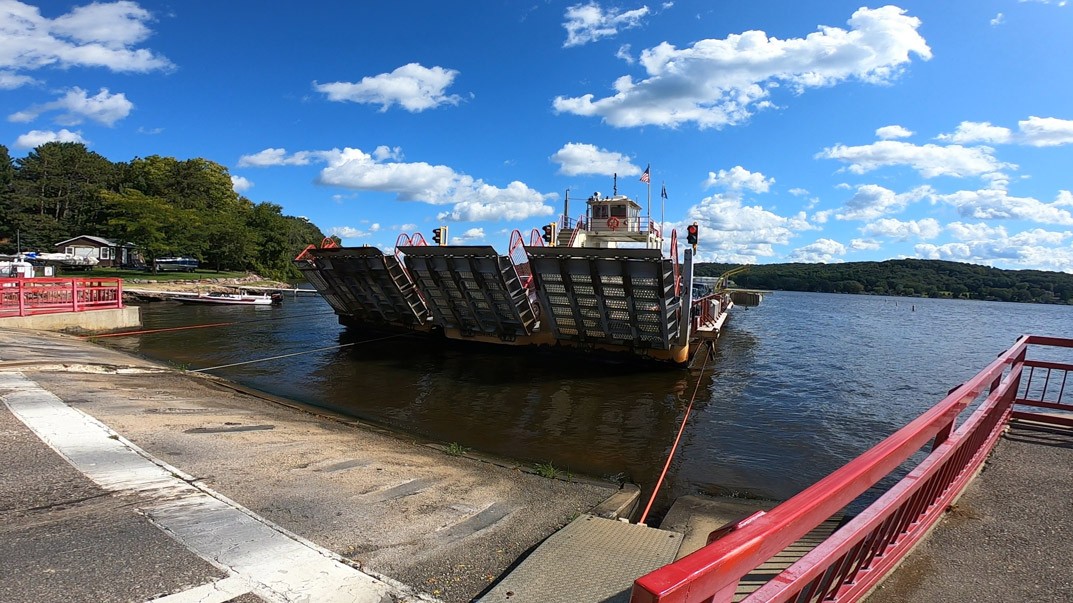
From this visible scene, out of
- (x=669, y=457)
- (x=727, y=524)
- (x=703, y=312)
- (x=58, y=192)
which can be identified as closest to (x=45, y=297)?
(x=669, y=457)

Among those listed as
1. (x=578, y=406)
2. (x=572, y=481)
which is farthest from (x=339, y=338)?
(x=572, y=481)

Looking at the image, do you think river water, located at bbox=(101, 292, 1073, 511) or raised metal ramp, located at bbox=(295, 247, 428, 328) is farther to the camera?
raised metal ramp, located at bbox=(295, 247, 428, 328)

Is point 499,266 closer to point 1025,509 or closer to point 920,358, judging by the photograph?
point 1025,509

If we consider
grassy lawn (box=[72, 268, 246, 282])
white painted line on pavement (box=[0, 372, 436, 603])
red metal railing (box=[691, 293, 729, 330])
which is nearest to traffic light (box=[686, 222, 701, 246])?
red metal railing (box=[691, 293, 729, 330])

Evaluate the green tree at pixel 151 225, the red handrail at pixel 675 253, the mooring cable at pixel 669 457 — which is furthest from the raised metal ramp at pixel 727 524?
the green tree at pixel 151 225

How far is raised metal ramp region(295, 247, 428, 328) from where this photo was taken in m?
17.0

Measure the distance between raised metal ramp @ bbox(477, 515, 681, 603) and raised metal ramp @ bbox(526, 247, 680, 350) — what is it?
854 cm

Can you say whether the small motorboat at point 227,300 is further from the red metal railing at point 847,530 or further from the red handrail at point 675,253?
the red metal railing at point 847,530

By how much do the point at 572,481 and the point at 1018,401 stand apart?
5.49m

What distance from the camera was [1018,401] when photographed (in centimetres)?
630

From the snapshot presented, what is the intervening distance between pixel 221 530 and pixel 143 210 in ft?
187

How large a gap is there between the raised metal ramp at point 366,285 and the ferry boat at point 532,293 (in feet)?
0.15

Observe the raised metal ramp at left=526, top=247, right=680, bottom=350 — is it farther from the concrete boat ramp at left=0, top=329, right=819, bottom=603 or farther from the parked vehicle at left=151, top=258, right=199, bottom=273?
the parked vehicle at left=151, top=258, right=199, bottom=273

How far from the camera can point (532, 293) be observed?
16016mm
